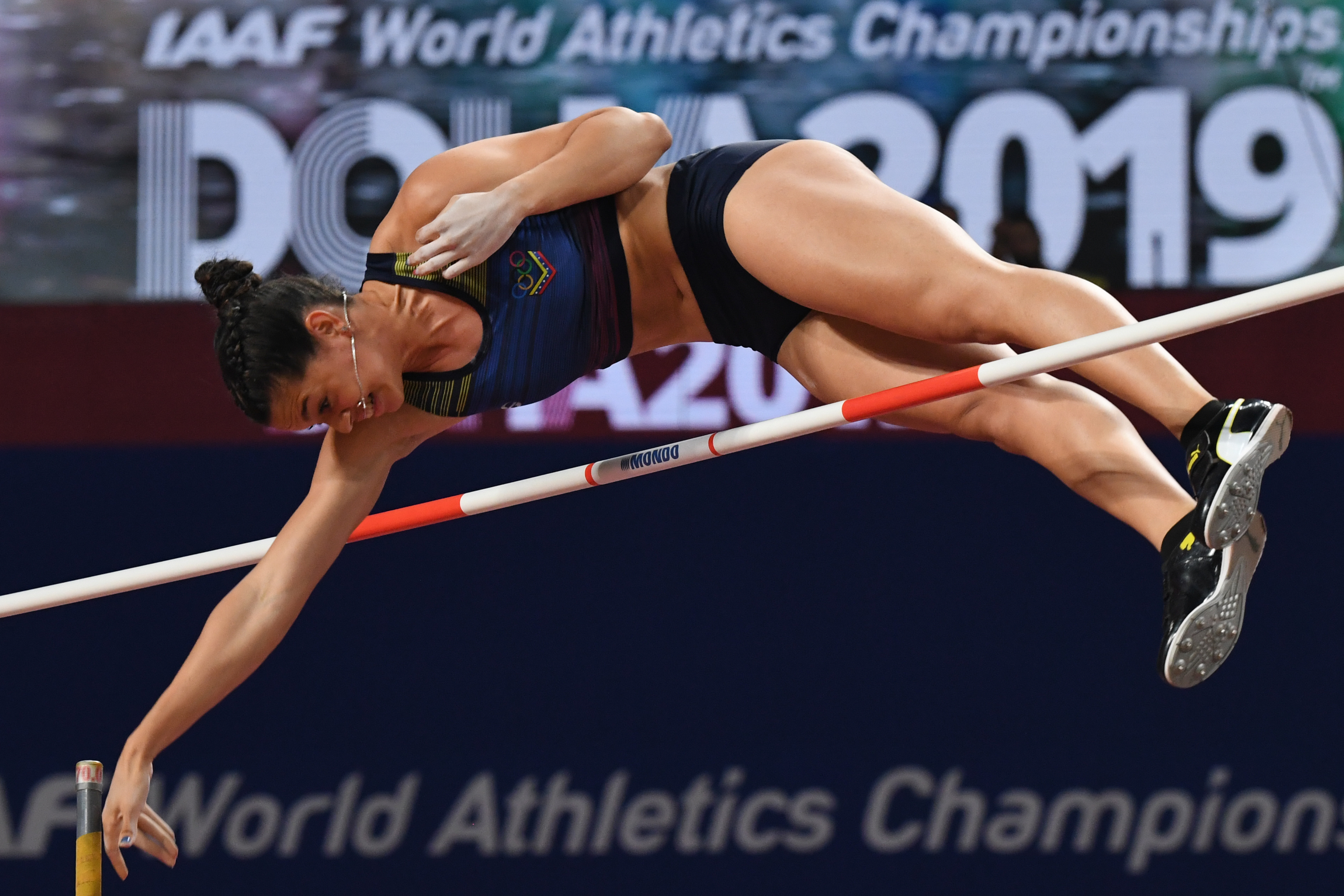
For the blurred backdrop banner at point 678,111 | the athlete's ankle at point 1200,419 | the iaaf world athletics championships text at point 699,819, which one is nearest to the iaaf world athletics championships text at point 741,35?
the blurred backdrop banner at point 678,111

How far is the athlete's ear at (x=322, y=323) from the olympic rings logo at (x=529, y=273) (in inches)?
9.3

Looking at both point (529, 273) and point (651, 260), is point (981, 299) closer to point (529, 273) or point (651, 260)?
point (651, 260)

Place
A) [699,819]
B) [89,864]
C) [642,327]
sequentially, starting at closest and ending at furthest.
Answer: [89,864]
[642,327]
[699,819]

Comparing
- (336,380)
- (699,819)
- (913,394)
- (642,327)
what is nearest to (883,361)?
(913,394)

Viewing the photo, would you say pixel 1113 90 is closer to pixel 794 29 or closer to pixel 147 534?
pixel 794 29

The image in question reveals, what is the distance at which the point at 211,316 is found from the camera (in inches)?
142

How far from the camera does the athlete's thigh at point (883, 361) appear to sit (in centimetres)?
199

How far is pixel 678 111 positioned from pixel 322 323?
6.98 feet

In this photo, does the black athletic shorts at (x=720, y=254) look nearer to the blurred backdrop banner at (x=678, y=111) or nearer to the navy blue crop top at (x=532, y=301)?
the navy blue crop top at (x=532, y=301)

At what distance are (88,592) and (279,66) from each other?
2.01 m

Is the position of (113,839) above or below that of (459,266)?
below

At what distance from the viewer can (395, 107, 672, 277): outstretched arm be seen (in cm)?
188

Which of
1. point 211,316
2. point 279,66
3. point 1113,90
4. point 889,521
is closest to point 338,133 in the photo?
point 279,66

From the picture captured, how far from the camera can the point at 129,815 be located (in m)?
1.85
